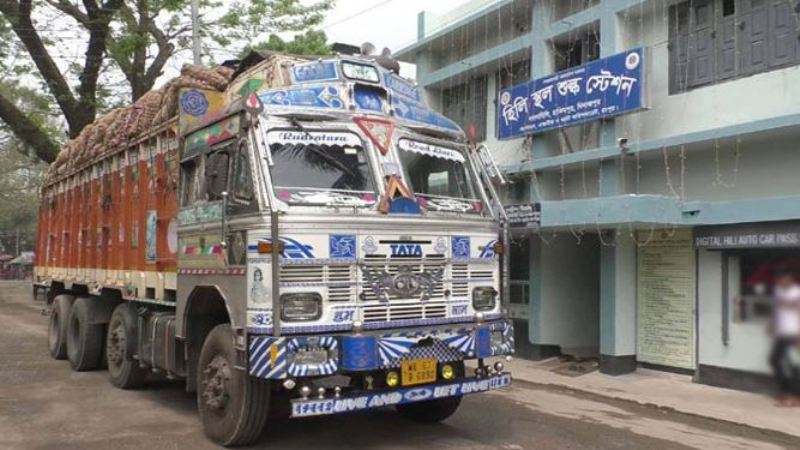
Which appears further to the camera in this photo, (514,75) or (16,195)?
(16,195)

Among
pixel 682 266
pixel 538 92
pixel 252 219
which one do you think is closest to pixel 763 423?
pixel 682 266

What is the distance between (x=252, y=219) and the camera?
17.8ft

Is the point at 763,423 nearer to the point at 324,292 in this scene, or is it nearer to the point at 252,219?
the point at 324,292

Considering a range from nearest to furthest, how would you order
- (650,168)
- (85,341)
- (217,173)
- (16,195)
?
(217,173), (85,341), (650,168), (16,195)

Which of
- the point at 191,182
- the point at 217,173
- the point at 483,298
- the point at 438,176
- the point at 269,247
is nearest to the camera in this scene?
the point at 269,247

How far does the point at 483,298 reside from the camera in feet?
20.3

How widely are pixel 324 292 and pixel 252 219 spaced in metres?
0.76

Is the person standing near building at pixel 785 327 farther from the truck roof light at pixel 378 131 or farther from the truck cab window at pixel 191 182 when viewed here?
the truck cab window at pixel 191 182

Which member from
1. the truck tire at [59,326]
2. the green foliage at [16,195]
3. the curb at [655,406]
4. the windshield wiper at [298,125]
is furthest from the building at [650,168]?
the green foliage at [16,195]

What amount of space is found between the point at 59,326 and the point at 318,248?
7052mm

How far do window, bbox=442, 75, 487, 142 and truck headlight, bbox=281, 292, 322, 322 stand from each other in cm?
889

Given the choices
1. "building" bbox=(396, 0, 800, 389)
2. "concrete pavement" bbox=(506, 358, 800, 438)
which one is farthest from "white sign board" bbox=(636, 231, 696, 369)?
"concrete pavement" bbox=(506, 358, 800, 438)

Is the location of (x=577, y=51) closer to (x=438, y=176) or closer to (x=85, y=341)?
(x=438, y=176)

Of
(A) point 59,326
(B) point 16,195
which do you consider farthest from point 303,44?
(B) point 16,195
